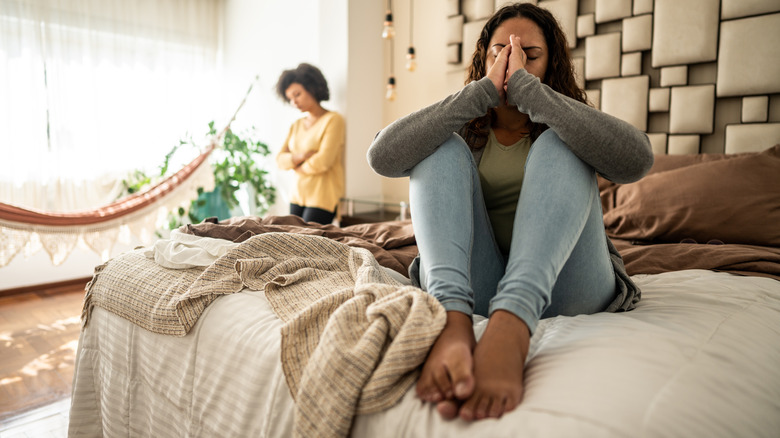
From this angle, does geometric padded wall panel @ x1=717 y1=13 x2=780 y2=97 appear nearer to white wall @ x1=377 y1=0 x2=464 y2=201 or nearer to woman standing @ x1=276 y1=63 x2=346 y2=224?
white wall @ x1=377 y1=0 x2=464 y2=201

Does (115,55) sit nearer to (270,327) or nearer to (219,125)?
(219,125)

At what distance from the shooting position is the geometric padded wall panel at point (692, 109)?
6.34 feet

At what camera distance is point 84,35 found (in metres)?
3.19

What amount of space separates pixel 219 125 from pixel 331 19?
1384mm

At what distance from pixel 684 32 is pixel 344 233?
4.94 feet

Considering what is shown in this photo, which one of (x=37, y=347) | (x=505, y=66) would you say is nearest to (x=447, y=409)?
(x=505, y=66)

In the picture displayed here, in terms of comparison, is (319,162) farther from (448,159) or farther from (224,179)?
(448,159)

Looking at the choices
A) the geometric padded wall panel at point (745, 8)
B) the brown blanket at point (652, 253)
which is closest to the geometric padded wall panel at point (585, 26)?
the geometric padded wall panel at point (745, 8)

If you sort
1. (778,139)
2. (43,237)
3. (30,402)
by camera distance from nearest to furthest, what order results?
(30,402) → (778,139) → (43,237)

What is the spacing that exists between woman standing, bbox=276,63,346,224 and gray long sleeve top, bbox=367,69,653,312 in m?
1.82

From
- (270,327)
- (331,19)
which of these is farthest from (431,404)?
(331,19)

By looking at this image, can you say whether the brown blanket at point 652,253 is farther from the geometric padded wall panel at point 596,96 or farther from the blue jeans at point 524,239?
the geometric padded wall panel at point 596,96

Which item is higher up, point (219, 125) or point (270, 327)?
point (219, 125)

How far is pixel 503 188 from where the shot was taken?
102 cm
